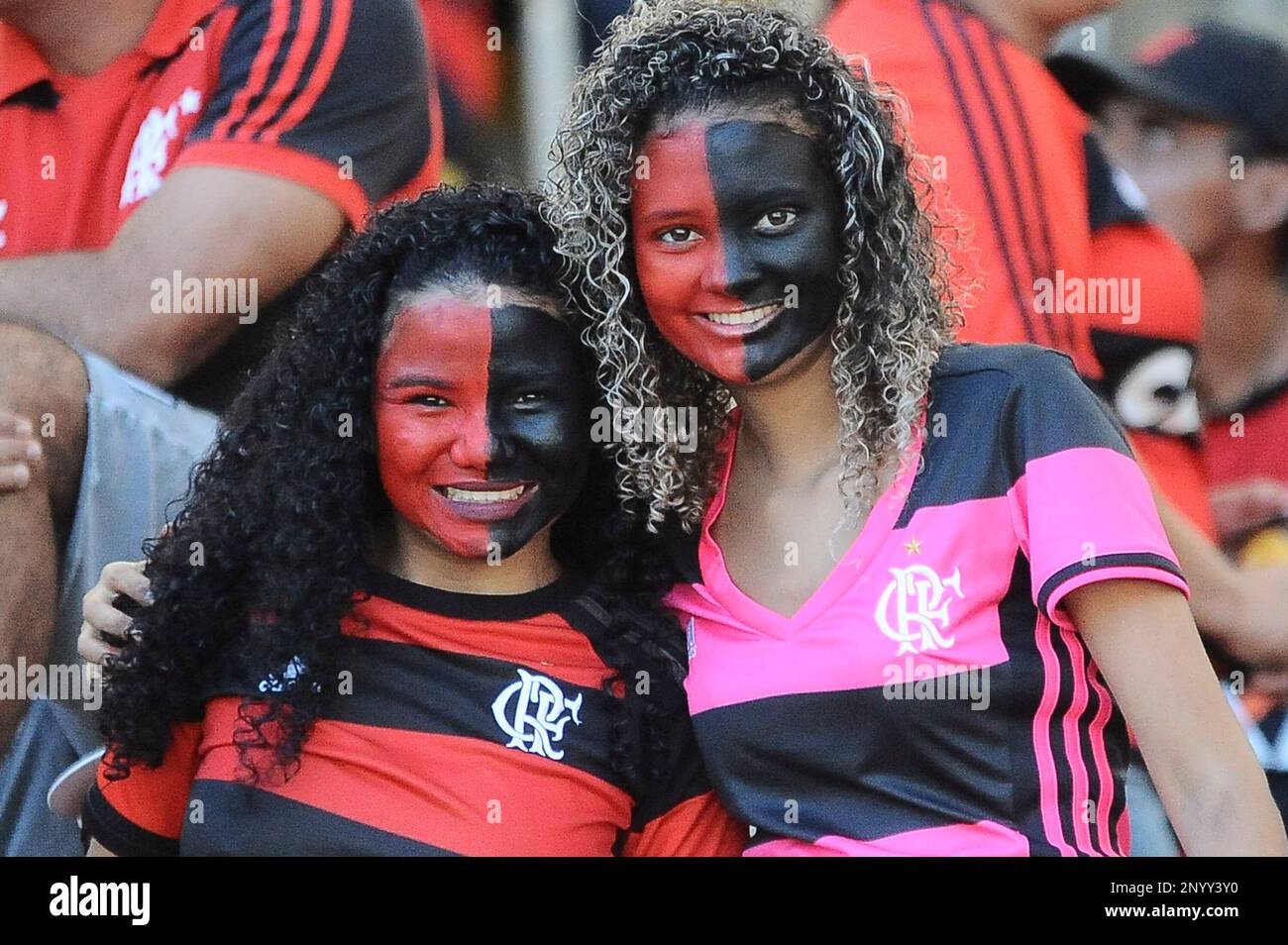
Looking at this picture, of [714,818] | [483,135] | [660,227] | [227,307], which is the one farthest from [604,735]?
[483,135]

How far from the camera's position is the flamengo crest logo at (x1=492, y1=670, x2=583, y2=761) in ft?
6.72

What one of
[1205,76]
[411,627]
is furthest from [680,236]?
[1205,76]

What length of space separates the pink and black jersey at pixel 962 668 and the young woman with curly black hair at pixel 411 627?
0.22 metres

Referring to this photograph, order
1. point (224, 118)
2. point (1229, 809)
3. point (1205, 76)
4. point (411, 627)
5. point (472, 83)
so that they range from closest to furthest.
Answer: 1. point (1229, 809)
2. point (411, 627)
3. point (224, 118)
4. point (1205, 76)
5. point (472, 83)

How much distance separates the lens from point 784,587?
2047 millimetres

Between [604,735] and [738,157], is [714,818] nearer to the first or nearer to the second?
[604,735]

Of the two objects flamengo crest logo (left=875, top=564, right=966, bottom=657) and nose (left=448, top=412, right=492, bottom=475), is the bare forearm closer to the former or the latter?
flamengo crest logo (left=875, top=564, right=966, bottom=657)

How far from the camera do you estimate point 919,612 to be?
1.93 m

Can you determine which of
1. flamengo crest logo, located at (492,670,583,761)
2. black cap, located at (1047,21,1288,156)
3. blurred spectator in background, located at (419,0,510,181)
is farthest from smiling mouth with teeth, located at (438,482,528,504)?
black cap, located at (1047,21,1288,156)

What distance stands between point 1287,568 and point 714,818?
1.22 m

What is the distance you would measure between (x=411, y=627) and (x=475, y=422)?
0.29 m

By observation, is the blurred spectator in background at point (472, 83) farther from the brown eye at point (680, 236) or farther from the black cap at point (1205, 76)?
the black cap at point (1205, 76)

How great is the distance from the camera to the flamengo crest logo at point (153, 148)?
→ 262 cm

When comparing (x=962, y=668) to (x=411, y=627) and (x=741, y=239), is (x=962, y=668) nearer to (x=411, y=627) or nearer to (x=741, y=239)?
(x=741, y=239)
